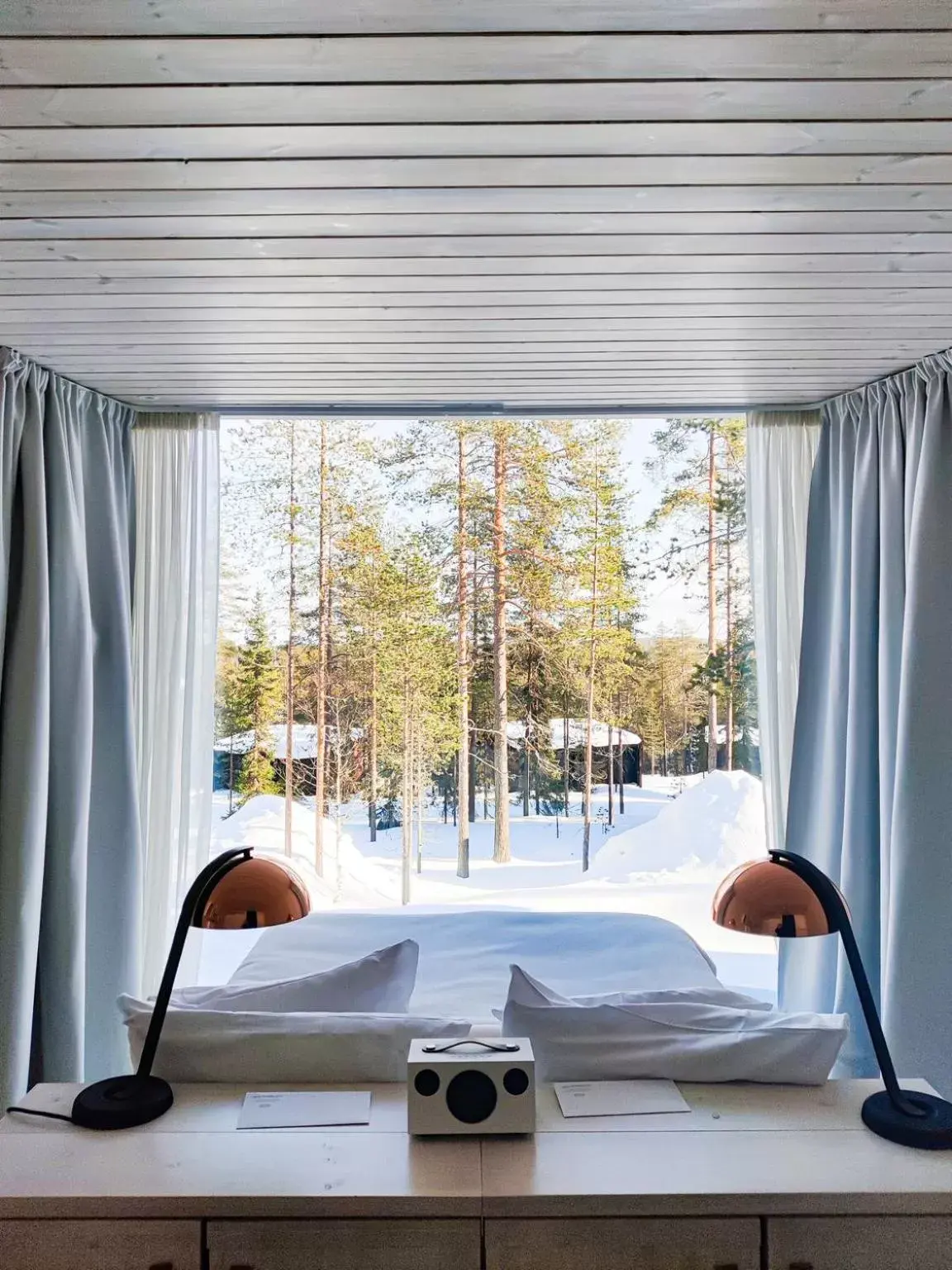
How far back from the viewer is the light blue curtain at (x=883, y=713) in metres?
2.89

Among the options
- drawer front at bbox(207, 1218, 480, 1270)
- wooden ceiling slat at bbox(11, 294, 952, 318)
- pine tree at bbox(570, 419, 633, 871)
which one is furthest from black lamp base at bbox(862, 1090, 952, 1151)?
pine tree at bbox(570, 419, 633, 871)

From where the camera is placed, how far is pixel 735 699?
463cm

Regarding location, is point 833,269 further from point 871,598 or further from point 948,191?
point 871,598

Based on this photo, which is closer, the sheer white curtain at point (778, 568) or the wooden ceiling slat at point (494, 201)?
the wooden ceiling slat at point (494, 201)

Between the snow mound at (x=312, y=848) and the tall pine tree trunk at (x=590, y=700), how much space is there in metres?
1.05

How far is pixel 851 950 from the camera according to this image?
1775 mm

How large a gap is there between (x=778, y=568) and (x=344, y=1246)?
9.73 ft

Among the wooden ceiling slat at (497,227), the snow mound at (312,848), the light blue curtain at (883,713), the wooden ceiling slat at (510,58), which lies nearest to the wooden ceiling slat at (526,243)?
the wooden ceiling slat at (497,227)

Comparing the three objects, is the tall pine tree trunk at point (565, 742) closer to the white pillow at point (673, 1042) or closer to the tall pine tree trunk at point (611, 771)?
the tall pine tree trunk at point (611, 771)

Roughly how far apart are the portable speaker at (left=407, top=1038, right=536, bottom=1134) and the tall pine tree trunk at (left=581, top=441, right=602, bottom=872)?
333cm

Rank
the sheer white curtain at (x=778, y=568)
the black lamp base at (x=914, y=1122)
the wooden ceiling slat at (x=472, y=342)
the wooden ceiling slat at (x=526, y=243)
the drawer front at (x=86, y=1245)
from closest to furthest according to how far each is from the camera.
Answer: the drawer front at (x=86, y=1245)
the black lamp base at (x=914, y=1122)
the wooden ceiling slat at (x=526, y=243)
the wooden ceiling slat at (x=472, y=342)
the sheer white curtain at (x=778, y=568)

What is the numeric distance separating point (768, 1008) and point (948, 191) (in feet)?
5.73

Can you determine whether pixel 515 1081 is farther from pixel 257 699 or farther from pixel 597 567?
pixel 597 567

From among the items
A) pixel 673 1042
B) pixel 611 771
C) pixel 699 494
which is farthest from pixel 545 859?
pixel 673 1042
